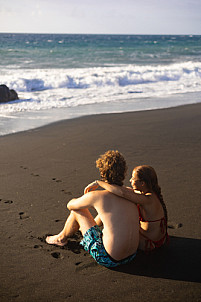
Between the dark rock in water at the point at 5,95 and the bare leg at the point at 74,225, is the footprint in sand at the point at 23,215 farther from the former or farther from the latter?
the dark rock in water at the point at 5,95

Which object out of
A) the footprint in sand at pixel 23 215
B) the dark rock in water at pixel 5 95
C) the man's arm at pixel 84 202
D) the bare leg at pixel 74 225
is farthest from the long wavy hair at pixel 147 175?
the dark rock in water at pixel 5 95

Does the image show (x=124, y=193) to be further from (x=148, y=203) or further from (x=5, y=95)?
(x=5, y=95)

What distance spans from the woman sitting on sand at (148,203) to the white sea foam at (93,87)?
7.80 meters

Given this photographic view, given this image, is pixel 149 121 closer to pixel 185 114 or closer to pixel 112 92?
pixel 185 114

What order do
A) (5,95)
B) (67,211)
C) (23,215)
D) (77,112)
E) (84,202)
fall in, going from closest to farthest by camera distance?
(84,202) < (23,215) < (67,211) < (77,112) < (5,95)

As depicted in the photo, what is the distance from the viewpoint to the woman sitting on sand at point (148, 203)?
306 centimetres

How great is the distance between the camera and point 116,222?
2.94 metres

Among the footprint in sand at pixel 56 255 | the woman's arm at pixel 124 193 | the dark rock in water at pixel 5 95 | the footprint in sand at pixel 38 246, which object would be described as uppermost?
the dark rock in water at pixel 5 95

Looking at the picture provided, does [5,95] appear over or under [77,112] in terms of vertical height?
over

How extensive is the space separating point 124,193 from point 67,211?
1409 mm

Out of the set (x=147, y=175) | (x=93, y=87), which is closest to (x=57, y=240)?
(x=147, y=175)

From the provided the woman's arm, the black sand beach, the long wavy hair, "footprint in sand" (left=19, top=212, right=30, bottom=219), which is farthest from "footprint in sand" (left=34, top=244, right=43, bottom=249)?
the long wavy hair

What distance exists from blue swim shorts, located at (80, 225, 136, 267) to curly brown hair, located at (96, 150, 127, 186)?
0.52 m

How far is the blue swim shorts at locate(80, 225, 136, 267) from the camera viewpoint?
9.86ft
